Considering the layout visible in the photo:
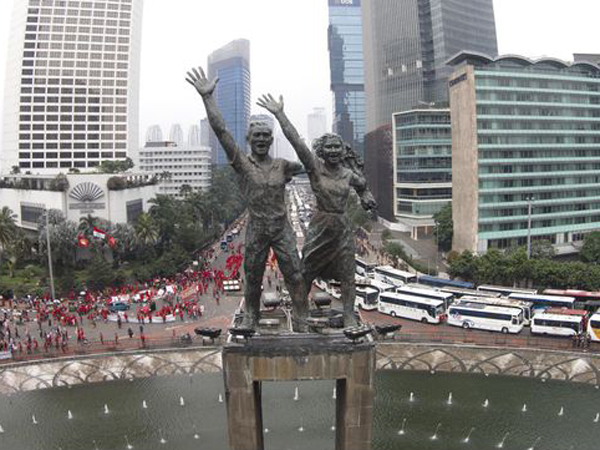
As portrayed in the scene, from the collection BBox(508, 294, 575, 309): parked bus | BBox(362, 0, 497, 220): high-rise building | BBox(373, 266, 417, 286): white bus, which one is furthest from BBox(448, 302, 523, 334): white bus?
BBox(362, 0, 497, 220): high-rise building

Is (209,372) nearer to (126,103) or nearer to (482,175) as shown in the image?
(482,175)

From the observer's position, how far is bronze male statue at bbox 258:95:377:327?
1348cm

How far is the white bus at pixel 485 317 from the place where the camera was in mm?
33875

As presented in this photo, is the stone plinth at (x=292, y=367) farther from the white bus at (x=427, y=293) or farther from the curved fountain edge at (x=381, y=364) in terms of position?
the white bus at (x=427, y=293)

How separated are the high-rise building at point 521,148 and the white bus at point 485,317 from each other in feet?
70.6

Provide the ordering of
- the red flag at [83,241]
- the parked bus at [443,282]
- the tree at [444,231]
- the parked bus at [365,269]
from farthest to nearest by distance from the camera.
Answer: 1. the tree at [444,231]
2. the red flag at [83,241]
3. the parked bus at [365,269]
4. the parked bus at [443,282]

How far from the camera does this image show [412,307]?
3762 cm

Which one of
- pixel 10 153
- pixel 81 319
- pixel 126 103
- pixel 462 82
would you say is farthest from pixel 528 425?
pixel 10 153

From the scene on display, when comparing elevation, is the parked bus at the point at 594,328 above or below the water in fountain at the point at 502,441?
above

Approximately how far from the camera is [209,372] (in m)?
29.1

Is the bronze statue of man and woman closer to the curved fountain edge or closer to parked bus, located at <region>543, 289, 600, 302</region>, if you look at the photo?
the curved fountain edge

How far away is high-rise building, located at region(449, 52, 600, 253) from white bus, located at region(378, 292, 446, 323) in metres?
20.0

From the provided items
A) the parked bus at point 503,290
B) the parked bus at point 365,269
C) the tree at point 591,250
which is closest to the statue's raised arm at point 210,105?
the parked bus at point 503,290

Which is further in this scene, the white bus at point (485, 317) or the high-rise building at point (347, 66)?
the high-rise building at point (347, 66)
